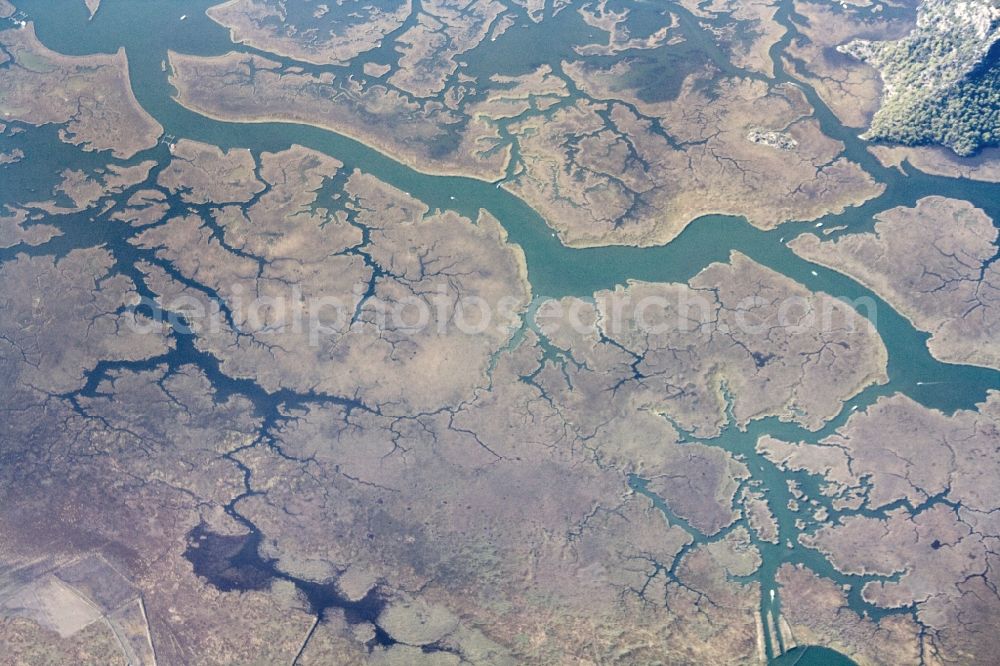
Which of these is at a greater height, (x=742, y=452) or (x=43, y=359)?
(x=43, y=359)

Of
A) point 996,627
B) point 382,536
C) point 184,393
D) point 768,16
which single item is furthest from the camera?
point 768,16

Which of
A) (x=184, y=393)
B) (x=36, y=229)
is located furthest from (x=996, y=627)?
(x=36, y=229)

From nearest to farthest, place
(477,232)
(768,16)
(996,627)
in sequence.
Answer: (996,627) < (477,232) < (768,16)

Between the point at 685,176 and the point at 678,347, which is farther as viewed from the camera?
the point at 685,176

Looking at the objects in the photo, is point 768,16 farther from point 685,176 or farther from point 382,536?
point 382,536

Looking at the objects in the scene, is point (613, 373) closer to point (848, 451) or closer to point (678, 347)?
point (678, 347)

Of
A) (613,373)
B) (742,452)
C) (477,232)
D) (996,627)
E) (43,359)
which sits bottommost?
(996,627)
